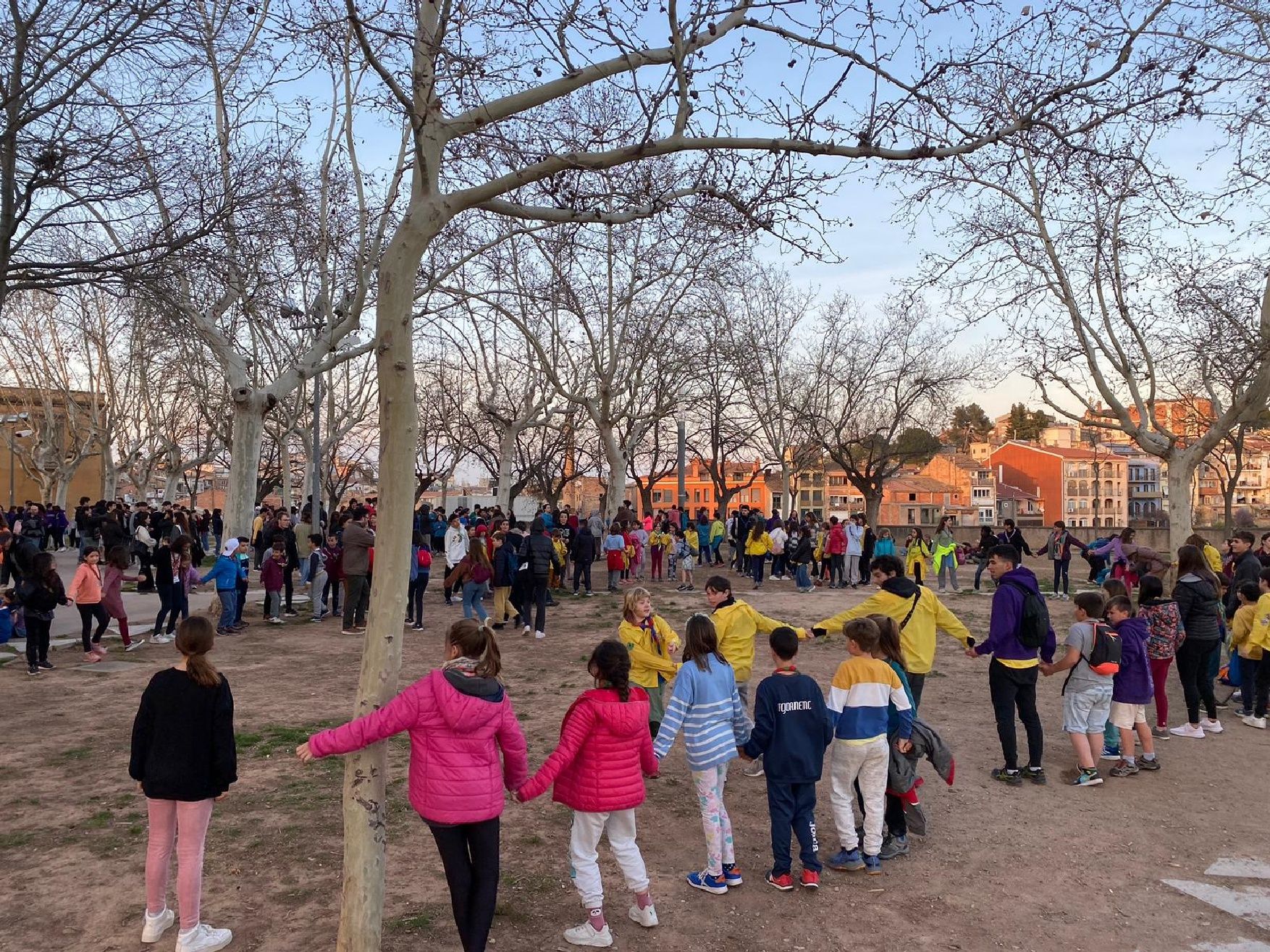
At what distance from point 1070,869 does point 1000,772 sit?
161 cm

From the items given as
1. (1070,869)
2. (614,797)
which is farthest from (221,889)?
(1070,869)

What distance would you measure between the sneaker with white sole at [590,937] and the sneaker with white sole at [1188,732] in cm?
644

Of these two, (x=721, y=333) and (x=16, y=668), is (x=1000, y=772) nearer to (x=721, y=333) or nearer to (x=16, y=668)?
(x=16, y=668)

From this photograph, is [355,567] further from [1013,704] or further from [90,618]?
[1013,704]

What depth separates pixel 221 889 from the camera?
473cm

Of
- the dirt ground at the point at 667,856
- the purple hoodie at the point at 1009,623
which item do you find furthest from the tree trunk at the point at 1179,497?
the purple hoodie at the point at 1009,623

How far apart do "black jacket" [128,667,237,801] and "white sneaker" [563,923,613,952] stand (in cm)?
174

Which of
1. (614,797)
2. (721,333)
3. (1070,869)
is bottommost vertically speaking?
(1070,869)

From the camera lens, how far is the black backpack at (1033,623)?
6.30m

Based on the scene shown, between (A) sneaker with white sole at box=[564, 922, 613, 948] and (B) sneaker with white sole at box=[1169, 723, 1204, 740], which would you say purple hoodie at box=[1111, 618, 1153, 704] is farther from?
(A) sneaker with white sole at box=[564, 922, 613, 948]

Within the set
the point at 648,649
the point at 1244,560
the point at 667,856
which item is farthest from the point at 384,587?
the point at 1244,560

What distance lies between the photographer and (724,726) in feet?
16.1

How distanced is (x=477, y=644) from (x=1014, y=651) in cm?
428

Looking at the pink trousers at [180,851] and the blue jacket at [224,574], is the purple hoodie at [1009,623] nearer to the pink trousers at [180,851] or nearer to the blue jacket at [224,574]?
the pink trousers at [180,851]
